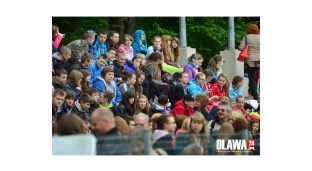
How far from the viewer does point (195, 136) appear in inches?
445

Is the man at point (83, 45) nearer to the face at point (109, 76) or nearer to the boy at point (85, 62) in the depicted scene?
the boy at point (85, 62)

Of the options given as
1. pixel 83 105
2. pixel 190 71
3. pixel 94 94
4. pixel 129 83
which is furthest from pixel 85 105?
pixel 190 71

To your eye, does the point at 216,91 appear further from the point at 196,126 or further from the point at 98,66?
the point at 196,126

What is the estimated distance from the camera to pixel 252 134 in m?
11.7

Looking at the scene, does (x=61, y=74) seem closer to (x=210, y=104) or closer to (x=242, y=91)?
(x=210, y=104)

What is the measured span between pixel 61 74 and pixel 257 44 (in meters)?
4.20

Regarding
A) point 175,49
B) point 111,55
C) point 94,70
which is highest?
point 175,49

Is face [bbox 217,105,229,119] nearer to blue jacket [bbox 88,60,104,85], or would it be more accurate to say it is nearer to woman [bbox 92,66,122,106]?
woman [bbox 92,66,122,106]

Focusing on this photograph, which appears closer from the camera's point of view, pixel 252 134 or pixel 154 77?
pixel 252 134

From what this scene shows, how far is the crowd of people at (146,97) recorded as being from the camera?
10.6m

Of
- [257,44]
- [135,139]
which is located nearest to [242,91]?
[257,44]

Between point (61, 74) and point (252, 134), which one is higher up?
point (61, 74)

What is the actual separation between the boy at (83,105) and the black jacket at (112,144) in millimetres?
2858

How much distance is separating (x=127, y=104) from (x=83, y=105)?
3.06ft
